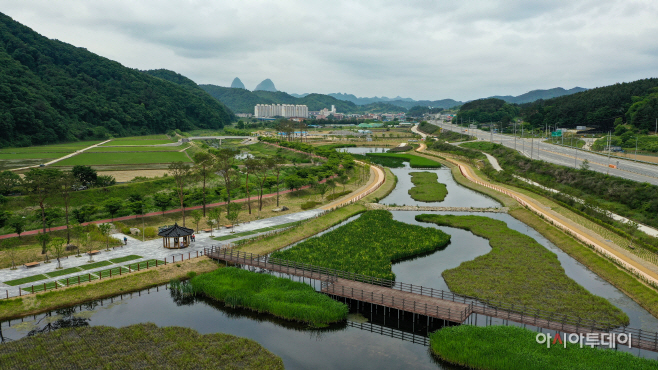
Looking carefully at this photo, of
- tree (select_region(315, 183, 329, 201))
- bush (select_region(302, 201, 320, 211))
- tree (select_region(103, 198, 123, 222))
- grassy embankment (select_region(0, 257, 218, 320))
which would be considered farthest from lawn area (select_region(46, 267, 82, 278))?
tree (select_region(315, 183, 329, 201))

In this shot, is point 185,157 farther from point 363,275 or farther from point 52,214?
point 363,275

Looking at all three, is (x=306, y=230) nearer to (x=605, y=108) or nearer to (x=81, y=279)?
(x=81, y=279)

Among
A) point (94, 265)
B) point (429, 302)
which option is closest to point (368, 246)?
point (429, 302)

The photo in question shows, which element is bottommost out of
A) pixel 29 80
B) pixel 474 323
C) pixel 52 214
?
pixel 474 323

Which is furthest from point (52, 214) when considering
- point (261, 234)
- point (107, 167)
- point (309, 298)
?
point (107, 167)

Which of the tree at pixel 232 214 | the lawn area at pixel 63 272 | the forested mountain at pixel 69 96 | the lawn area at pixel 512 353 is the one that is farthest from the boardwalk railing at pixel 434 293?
the forested mountain at pixel 69 96

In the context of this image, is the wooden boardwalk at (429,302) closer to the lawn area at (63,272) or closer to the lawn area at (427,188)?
the lawn area at (63,272)

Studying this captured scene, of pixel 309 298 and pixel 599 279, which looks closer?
pixel 309 298
